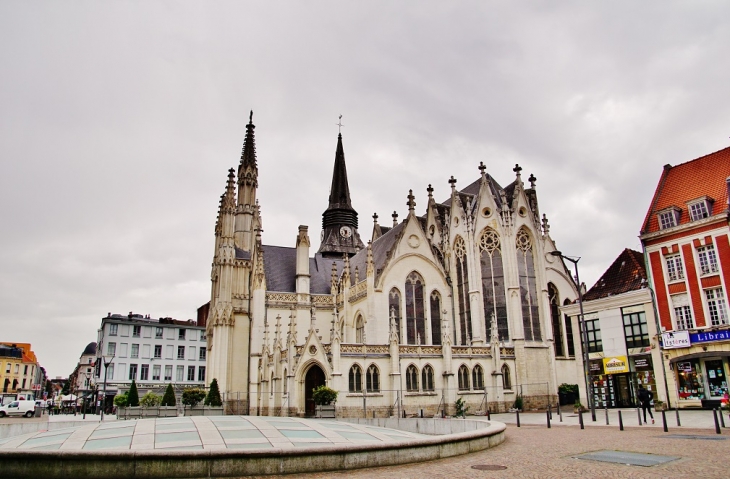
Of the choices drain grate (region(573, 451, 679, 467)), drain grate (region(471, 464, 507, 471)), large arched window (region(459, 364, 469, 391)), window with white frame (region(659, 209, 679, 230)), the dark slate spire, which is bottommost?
drain grate (region(573, 451, 679, 467))

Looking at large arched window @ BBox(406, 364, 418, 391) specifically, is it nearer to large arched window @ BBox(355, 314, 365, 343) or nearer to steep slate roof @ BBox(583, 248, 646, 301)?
large arched window @ BBox(355, 314, 365, 343)

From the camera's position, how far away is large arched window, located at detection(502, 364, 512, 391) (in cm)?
4056

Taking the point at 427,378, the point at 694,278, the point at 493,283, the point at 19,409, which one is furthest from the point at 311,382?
the point at 19,409

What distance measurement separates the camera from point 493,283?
43.9m

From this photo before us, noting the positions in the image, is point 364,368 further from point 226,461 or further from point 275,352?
point 226,461

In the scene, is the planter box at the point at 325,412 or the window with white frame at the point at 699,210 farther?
the window with white frame at the point at 699,210

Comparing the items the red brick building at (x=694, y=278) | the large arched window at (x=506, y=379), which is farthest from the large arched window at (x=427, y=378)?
the red brick building at (x=694, y=278)

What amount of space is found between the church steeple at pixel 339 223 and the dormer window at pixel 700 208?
37.5 metres

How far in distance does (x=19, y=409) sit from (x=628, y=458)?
53.4 m

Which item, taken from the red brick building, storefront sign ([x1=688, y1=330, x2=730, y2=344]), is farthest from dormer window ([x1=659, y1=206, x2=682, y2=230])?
storefront sign ([x1=688, y1=330, x2=730, y2=344])

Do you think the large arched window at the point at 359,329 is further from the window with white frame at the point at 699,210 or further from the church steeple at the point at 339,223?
the window with white frame at the point at 699,210

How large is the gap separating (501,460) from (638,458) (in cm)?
311

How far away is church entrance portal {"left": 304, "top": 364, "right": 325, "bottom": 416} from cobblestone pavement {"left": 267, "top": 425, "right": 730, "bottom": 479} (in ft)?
70.1

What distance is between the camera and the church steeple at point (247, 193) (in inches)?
2331
